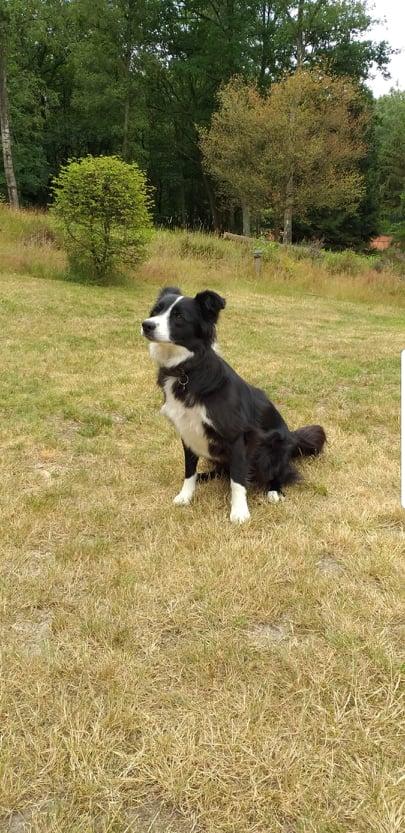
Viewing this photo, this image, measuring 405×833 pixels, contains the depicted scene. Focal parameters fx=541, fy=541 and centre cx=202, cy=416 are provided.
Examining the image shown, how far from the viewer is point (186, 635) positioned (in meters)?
2.02

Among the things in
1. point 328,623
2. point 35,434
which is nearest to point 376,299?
point 35,434

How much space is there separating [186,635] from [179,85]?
33.4m

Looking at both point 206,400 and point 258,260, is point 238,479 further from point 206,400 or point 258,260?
point 258,260

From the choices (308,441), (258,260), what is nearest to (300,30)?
(258,260)

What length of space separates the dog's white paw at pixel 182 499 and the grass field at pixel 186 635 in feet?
0.17

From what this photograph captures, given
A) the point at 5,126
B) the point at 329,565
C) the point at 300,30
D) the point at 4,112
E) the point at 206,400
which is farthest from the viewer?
the point at 300,30

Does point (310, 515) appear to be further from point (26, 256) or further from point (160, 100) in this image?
point (160, 100)

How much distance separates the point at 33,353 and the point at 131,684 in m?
5.18

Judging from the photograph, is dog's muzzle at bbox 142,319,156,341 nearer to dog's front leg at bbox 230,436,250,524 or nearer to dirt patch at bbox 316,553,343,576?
dog's front leg at bbox 230,436,250,524

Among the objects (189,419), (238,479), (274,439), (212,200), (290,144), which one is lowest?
(238,479)

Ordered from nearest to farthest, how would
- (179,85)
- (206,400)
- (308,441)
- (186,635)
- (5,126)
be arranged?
(186,635), (206,400), (308,441), (5,126), (179,85)

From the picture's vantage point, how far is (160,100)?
29.4m

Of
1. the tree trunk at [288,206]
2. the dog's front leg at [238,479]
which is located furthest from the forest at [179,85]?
the dog's front leg at [238,479]

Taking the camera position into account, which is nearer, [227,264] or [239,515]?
[239,515]
